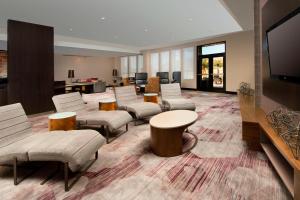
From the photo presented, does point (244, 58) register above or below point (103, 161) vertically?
above

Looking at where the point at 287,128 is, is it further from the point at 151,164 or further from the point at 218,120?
the point at 218,120

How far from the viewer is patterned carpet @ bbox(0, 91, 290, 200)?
6.59 ft

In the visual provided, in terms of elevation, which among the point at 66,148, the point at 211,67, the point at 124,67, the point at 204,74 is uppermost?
the point at 124,67

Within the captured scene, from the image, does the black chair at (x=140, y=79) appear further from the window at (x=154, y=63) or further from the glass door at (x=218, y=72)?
the glass door at (x=218, y=72)

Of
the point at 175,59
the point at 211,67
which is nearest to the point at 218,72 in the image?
the point at 211,67

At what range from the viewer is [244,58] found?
31.8 ft

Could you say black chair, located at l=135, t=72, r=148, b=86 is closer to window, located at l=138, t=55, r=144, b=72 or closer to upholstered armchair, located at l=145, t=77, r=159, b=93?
upholstered armchair, located at l=145, t=77, r=159, b=93

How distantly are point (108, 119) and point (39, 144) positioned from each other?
4.34ft

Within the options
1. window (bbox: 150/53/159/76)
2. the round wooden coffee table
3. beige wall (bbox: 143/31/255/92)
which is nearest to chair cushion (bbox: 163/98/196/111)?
the round wooden coffee table

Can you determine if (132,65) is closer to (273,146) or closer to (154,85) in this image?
(154,85)

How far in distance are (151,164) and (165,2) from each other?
13.8 ft

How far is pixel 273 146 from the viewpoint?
2.74 m

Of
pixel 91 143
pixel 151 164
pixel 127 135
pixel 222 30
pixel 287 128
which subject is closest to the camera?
pixel 287 128

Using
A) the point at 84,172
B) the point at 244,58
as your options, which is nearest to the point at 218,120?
the point at 84,172
